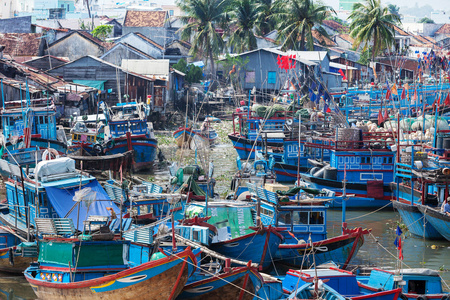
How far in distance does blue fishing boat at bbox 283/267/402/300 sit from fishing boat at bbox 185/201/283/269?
2.39m

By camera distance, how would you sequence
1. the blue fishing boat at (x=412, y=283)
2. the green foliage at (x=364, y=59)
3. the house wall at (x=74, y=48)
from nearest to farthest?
1. the blue fishing boat at (x=412, y=283)
2. the house wall at (x=74, y=48)
3. the green foliage at (x=364, y=59)

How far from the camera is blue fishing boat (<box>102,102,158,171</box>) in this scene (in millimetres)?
32625

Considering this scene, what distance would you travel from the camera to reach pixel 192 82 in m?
57.1

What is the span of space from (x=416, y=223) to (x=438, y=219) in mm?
1142

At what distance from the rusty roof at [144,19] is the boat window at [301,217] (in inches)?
2091

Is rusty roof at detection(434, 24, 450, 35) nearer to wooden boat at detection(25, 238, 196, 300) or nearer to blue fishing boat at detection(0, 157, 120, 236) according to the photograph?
blue fishing boat at detection(0, 157, 120, 236)

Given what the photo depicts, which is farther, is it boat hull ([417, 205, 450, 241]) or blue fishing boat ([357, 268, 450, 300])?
boat hull ([417, 205, 450, 241])

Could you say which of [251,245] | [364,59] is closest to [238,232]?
[251,245]

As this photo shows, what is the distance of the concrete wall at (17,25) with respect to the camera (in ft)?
189

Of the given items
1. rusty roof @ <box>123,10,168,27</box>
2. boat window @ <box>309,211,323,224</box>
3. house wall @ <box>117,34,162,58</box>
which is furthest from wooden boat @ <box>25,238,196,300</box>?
rusty roof @ <box>123,10,168,27</box>

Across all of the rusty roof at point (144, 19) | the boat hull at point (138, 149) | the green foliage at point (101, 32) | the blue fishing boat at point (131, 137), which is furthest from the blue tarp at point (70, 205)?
the rusty roof at point (144, 19)

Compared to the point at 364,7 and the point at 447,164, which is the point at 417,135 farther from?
the point at 364,7

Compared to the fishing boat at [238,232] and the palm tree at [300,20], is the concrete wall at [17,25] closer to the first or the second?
the palm tree at [300,20]

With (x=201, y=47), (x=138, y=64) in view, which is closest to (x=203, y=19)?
(x=201, y=47)
